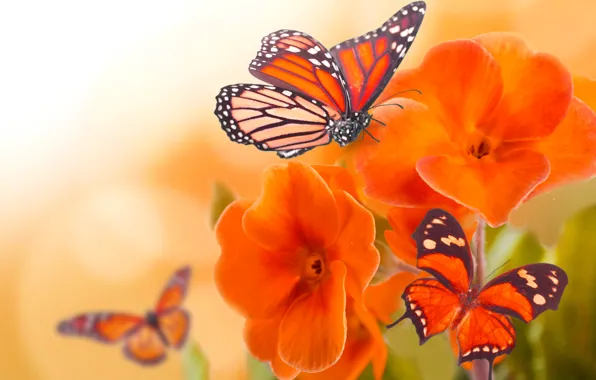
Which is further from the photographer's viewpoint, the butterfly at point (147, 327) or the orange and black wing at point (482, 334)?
the butterfly at point (147, 327)

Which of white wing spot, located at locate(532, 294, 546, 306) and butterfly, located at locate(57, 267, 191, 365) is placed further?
butterfly, located at locate(57, 267, 191, 365)

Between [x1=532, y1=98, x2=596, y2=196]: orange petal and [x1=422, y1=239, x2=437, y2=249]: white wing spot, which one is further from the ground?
[x1=532, y1=98, x2=596, y2=196]: orange petal

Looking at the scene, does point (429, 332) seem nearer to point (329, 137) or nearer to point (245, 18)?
point (329, 137)

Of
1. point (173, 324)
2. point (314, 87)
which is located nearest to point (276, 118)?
point (314, 87)

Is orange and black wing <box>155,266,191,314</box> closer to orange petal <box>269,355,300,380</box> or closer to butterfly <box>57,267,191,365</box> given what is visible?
butterfly <box>57,267,191,365</box>

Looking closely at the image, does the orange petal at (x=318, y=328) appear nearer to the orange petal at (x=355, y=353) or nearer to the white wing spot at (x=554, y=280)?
the orange petal at (x=355, y=353)

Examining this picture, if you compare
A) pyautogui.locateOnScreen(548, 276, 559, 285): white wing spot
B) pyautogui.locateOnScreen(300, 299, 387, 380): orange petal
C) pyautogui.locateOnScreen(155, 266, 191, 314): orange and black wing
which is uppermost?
pyautogui.locateOnScreen(548, 276, 559, 285): white wing spot

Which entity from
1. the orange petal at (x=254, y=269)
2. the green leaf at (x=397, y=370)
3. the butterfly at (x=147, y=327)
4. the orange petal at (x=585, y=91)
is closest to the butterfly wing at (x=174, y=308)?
the butterfly at (x=147, y=327)

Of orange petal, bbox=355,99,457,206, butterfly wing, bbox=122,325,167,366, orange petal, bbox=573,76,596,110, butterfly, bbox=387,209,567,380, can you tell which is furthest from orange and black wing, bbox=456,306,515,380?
butterfly wing, bbox=122,325,167,366
